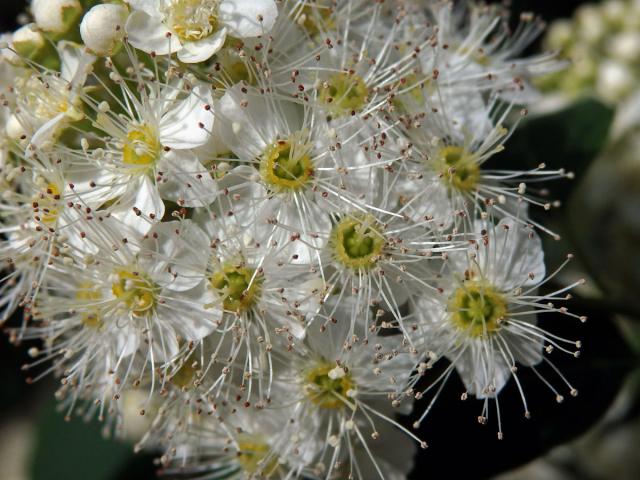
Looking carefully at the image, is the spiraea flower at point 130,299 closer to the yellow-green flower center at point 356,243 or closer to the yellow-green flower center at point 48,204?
the yellow-green flower center at point 48,204

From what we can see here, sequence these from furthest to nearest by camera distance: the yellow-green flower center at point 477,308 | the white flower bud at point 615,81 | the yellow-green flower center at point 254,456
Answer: the white flower bud at point 615,81
the yellow-green flower center at point 254,456
the yellow-green flower center at point 477,308

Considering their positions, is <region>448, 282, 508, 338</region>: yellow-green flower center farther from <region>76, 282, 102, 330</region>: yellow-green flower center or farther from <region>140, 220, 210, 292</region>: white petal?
<region>76, 282, 102, 330</region>: yellow-green flower center

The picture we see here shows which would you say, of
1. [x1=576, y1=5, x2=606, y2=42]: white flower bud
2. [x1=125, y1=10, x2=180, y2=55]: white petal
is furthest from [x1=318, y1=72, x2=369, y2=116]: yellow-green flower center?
[x1=576, y1=5, x2=606, y2=42]: white flower bud

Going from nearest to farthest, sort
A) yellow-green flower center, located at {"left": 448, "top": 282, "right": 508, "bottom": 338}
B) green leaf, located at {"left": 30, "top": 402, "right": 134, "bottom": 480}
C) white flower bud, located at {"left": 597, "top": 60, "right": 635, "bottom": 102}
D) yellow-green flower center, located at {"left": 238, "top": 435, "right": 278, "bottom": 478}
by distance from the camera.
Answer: yellow-green flower center, located at {"left": 448, "top": 282, "right": 508, "bottom": 338} < yellow-green flower center, located at {"left": 238, "top": 435, "right": 278, "bottom": 478} < white flower bud, located at {"left": 597, "top": 60, "right": 635, "bottom": 102} < green leaf, located at {"left": 30, "top": 402, "right": 134, "bottom": 480}

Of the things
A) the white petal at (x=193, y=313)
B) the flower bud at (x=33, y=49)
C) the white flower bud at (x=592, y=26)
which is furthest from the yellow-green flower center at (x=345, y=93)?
the white flower bud at (x=592, y=26)

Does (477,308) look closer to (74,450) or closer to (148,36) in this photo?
(148,36)

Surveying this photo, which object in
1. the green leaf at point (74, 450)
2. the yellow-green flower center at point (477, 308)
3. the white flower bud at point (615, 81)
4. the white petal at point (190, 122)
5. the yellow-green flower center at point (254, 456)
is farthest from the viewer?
the green leaf at point (74, 450)

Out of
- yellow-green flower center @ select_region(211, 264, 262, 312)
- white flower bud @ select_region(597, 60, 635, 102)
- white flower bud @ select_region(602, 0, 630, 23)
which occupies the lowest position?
yellow-green flower center @ select_region(211, 264, 262, 312)

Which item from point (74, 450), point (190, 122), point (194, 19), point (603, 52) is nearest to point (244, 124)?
point (190, 122)
